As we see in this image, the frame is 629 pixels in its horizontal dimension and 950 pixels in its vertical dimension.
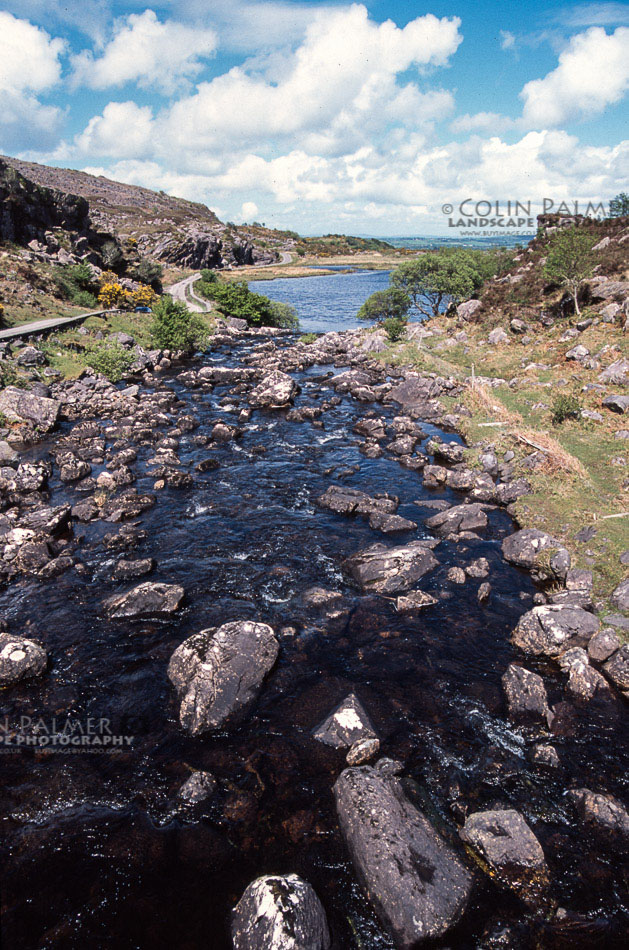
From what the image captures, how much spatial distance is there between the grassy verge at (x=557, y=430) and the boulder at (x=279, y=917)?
1591 centimetres

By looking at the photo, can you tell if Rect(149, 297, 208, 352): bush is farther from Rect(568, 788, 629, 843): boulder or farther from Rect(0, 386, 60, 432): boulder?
Rect(568, 788, 629, 843): boulder

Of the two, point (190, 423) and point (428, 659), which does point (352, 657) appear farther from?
point (190, 423)

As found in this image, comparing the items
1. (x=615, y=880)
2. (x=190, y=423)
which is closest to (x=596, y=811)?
(x=615, y=880)

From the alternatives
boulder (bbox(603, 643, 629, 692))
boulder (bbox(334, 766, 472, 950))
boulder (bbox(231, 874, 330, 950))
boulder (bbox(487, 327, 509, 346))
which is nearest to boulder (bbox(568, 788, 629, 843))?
boulder (bbox(334, 766, 472, 950))

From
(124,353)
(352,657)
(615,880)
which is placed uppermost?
(124,353)

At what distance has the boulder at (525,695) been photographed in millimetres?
14953

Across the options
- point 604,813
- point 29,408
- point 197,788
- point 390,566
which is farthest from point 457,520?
point 29,408

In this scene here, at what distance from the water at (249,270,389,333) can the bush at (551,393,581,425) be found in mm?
58448

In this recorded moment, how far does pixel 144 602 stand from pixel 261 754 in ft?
27.5

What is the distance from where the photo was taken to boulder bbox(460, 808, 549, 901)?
10727 millimetres

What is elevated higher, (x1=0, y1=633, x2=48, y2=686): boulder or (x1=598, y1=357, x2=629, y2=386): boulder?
(x1=598, y1=357, x2=629, y2=386): boulder

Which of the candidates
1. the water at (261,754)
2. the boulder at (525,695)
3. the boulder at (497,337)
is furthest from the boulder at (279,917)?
the boulder at (497,337)

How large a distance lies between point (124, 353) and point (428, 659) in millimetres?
50383

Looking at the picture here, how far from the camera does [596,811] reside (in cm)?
1199
